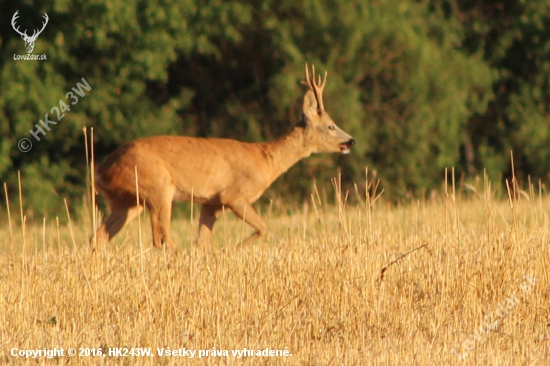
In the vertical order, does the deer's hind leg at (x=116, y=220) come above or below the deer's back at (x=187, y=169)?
below

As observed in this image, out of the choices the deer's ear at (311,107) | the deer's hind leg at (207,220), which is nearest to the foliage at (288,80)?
the deer's ear at (311,107)

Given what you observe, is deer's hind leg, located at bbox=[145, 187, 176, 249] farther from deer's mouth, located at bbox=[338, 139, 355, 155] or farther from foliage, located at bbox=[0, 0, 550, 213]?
foliage, located at bbox=[0, 0, 550, 213]

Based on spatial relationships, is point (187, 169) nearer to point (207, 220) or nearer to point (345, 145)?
point (207, 220)

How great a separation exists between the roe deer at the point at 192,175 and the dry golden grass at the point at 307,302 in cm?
212

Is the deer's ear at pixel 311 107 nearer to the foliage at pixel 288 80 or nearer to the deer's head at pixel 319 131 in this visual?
the deer's head at pixel 319 131

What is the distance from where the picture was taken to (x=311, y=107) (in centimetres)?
1301

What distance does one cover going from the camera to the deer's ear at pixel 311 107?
12930 mm

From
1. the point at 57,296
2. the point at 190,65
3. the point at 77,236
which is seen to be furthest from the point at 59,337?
the point at 190,65

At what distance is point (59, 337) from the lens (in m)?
6.51

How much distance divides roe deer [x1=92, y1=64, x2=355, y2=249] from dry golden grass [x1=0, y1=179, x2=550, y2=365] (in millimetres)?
2118

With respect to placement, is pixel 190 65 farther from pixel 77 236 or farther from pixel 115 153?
pixel 115 153

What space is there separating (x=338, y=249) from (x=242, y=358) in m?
2.10

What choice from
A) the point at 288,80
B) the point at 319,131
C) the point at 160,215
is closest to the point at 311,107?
the point at 319,131

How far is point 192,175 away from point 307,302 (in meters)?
4.27
